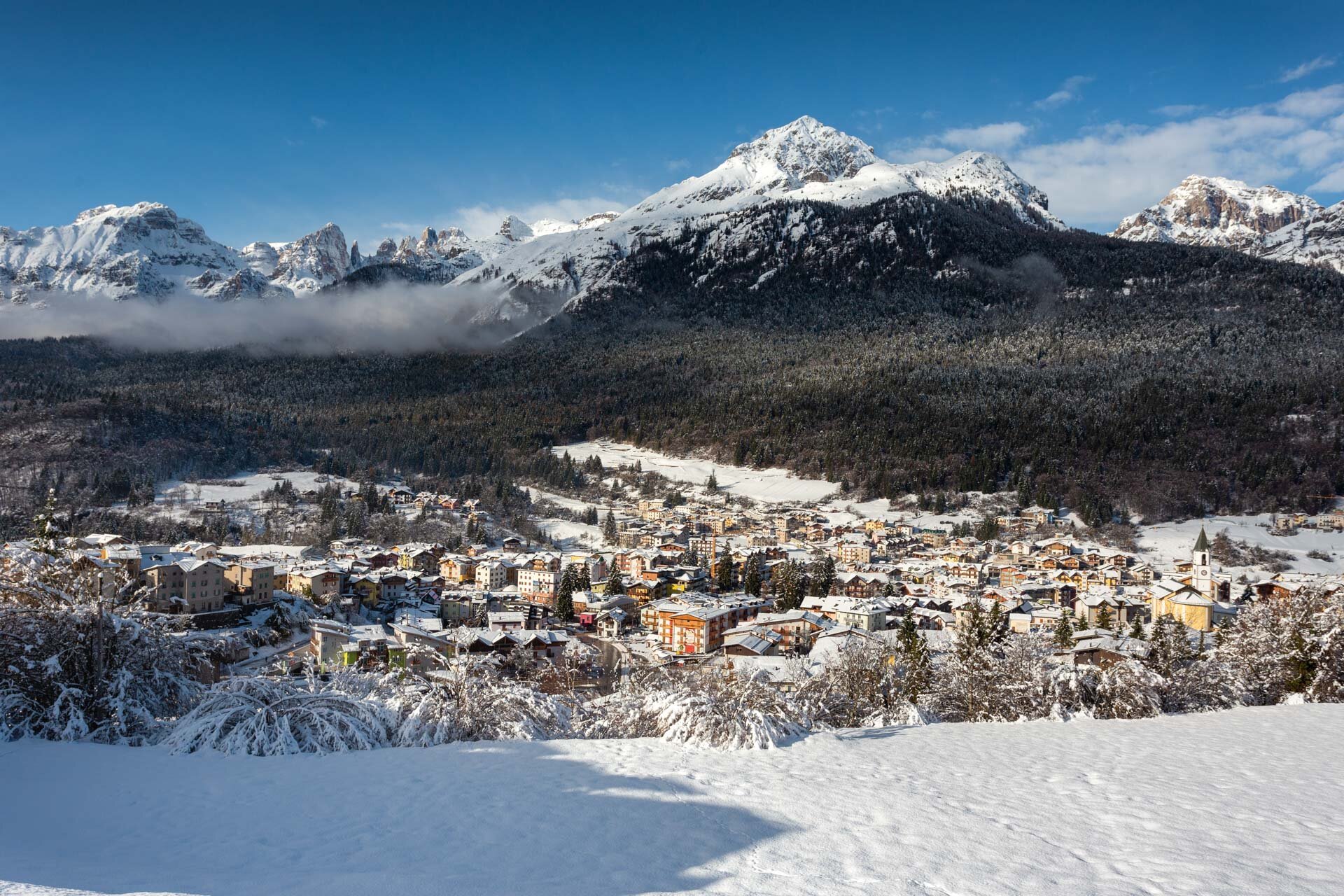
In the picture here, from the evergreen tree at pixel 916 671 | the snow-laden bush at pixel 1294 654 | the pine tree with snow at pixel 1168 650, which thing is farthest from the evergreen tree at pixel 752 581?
the snow-laden bush at pixel 1294 654

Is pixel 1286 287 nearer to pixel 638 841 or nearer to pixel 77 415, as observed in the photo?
pixel 638 841

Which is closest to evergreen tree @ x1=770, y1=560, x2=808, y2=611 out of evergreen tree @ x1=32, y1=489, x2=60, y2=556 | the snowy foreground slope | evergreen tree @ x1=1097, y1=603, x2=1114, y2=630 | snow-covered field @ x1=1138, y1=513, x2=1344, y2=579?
evergreen tree @ x1=1097, y1=603, x2=1114, y2=630

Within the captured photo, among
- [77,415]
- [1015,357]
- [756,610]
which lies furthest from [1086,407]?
[77,415]

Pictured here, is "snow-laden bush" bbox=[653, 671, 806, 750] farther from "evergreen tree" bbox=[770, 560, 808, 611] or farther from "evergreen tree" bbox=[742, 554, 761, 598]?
"evergreen tree" bbox=[742, 554, 761, 598]

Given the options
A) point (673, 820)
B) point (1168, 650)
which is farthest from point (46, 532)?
point (1168, 650)

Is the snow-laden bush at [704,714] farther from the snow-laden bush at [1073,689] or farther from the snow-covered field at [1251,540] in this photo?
the snow-covered field at [1251,540]

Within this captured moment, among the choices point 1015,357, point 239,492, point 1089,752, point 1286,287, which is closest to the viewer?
point 1089,752
